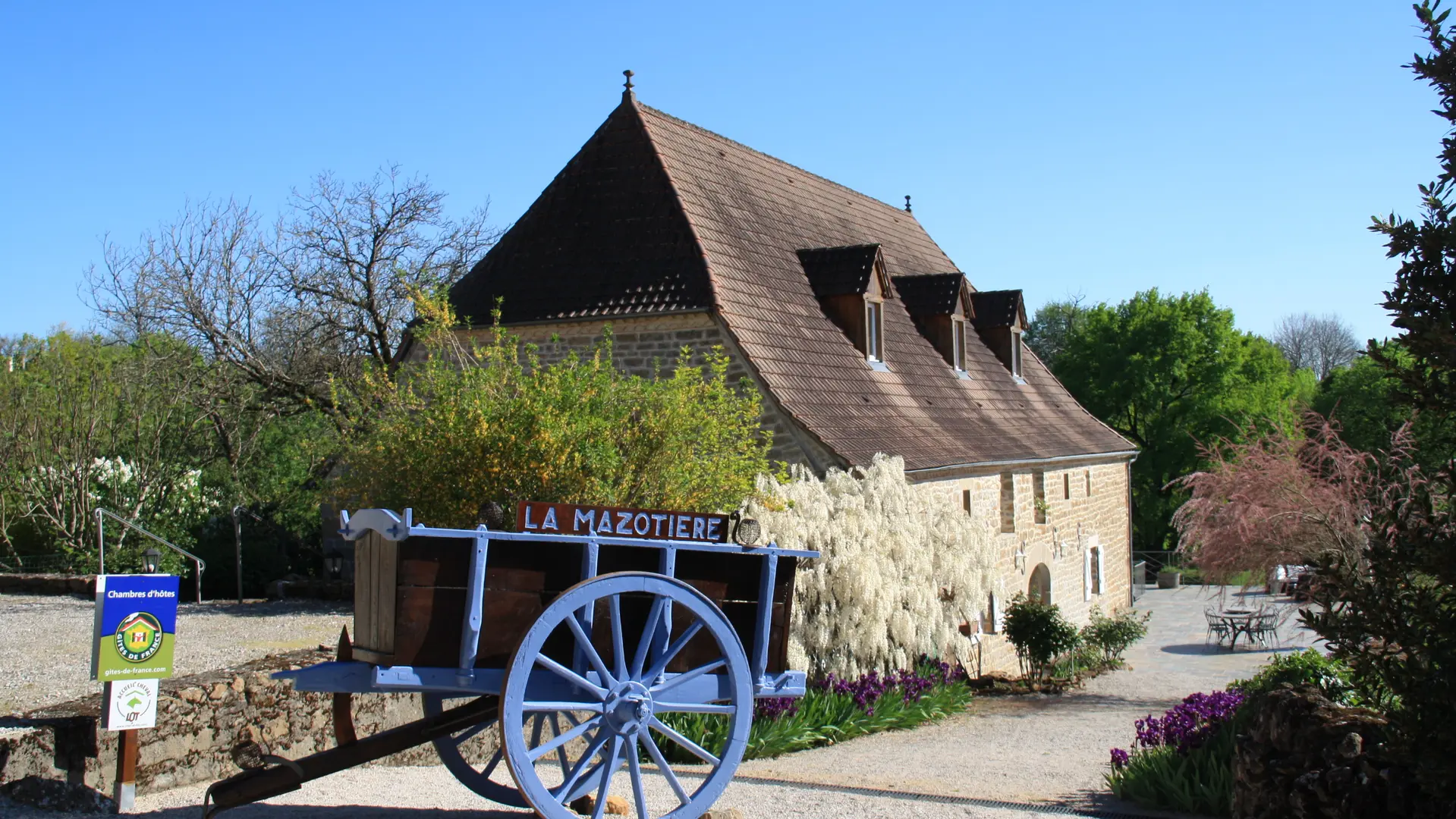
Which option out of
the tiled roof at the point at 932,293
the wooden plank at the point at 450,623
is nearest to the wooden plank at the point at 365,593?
the wooden plank at the point at 450,623

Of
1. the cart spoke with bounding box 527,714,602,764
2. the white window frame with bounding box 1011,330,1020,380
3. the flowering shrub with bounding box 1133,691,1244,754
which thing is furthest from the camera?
the white window frame with bounding box 1011,330,1020,380

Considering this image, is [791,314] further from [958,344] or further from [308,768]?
[308,768]

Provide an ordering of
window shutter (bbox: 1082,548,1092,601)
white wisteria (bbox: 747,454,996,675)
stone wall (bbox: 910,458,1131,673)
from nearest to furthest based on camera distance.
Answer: white wisteria (bbox: 747,454,996,675) → stone wall (bbox: 910,458,1131,673) → window shutter (bbox: 1082,548,1092,601)

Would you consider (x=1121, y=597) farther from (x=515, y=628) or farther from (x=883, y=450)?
(x=515, y=628)

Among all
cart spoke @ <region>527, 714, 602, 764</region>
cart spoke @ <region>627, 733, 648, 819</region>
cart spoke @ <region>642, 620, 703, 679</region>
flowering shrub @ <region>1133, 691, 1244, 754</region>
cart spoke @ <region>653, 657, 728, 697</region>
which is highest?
cart spoke @ <region>642, 620, 703, 679</region>

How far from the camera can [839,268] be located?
1858 centimetres

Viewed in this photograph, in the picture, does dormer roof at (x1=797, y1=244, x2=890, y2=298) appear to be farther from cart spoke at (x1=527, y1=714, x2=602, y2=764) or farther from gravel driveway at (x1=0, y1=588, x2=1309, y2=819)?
cart spoke at (x1=527, y1=714, x2=602, y2=764)

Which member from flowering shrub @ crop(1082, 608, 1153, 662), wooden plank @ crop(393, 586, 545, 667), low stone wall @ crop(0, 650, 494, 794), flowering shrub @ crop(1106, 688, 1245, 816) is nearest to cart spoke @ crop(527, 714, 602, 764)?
wooden plank @ crop(393, 586, 545, 667)

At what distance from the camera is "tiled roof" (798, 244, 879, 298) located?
18.2m

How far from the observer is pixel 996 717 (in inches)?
574

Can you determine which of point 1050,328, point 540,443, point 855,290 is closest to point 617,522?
point 540,443

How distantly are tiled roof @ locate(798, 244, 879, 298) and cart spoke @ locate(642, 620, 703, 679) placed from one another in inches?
508

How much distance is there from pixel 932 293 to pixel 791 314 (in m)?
5.02

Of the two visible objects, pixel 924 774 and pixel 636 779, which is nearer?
pixel 636 779
